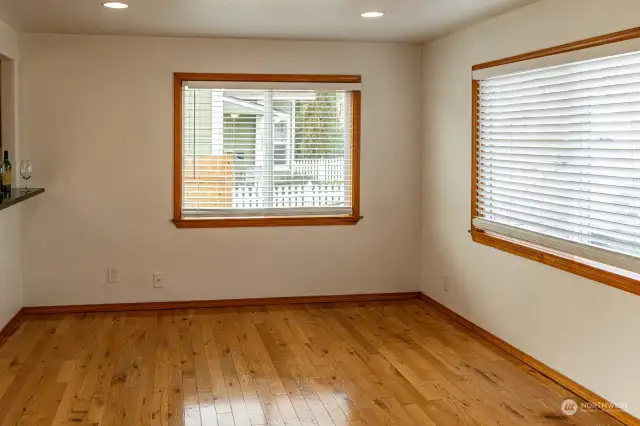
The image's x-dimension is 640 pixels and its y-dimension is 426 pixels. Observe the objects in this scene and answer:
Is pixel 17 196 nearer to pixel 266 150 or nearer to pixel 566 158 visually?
pixel 266 150

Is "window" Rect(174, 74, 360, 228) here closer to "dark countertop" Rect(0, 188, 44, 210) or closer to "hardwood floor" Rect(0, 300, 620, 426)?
"hardwood floor" Rect(0, 300, 620, 426)

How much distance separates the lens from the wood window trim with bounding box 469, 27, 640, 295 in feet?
12.4

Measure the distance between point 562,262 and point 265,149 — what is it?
9.45 feet

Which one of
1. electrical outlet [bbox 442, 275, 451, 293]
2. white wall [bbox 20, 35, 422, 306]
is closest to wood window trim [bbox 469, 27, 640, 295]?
electrical outlet [bbox 442, 275, 451, 293]

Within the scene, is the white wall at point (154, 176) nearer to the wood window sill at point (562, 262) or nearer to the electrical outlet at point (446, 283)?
the electrical outlet at point (446, 283)

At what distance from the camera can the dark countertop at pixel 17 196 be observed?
15.1 feet

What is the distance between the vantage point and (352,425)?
3721mm

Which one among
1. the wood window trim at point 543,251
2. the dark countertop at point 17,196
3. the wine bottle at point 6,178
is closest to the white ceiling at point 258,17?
the wood window trim at point 543,251

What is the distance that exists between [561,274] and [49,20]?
3783mm

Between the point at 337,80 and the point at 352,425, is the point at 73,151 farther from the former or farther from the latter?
the point at 352,425

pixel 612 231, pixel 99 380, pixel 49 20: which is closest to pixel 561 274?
pixel 612 231

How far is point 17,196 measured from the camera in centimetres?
505

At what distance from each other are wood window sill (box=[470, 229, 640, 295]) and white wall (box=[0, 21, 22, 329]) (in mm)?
3387

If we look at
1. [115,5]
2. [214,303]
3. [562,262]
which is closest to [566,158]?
[562,262]
